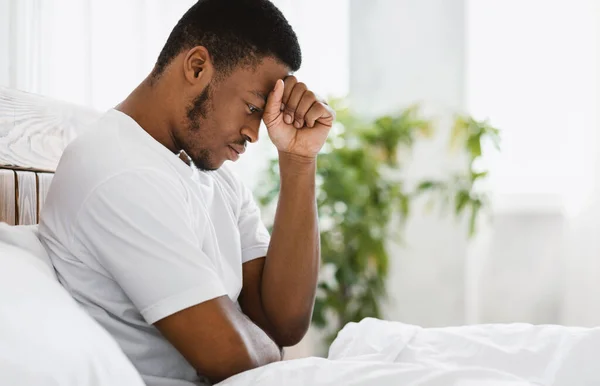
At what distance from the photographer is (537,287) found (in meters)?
3.30

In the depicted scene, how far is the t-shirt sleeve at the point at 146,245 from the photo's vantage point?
37.5 inches

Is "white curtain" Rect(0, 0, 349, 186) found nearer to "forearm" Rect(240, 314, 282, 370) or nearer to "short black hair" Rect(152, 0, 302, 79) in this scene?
"short black hair" Rect(152, 0, 302, 79)

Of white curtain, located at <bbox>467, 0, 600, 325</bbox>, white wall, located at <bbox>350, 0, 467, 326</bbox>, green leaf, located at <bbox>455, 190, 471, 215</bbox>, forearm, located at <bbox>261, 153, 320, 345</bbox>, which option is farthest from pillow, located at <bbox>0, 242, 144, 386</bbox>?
white curtain, located at <bbox>467, 0, 600, 325</bbox>

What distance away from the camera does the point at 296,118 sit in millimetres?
1374

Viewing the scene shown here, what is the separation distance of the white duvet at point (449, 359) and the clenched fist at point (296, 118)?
40 cm

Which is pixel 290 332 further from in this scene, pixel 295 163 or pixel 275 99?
pixel 275 99

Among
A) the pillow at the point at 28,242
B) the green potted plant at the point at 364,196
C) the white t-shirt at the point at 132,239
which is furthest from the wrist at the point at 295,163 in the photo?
the green potted plant at the point at 364,196

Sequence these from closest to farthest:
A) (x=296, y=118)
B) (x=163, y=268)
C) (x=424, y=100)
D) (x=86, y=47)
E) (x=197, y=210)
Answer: (x=163, y=268)
(x=197, y=210)
(x=296, y=118)
(x=86, y=47)
(x=424, y=100)

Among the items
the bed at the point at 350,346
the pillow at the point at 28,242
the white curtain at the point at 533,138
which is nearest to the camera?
the bed at the point at 350,346

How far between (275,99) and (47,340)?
2.33ft

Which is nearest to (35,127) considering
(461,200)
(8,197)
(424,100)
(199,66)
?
(8,197)

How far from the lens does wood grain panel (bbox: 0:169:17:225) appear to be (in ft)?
3.75

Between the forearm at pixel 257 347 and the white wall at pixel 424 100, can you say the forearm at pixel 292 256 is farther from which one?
the white wall at pixel 424 100

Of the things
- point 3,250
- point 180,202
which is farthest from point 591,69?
point 3,250
